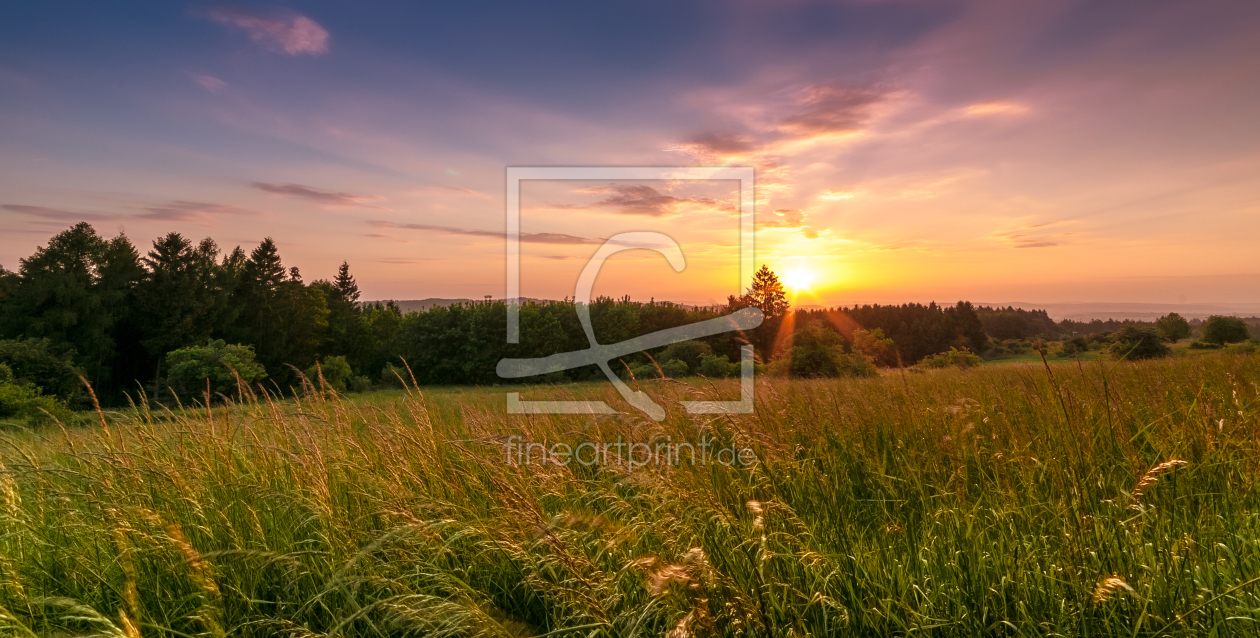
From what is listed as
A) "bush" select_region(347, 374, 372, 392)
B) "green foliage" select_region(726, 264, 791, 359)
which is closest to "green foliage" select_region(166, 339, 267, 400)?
"bush" select_region(347, 374, 372, 392)

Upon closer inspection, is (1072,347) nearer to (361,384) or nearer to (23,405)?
(23,405)

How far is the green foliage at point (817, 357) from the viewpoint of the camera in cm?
1645

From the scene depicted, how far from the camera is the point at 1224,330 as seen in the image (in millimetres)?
23234

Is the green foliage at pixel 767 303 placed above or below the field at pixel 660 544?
above

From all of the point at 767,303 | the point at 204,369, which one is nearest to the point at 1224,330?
the point at 767,303

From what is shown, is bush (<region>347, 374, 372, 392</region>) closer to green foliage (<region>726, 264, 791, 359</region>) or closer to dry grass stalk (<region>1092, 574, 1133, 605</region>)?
green foliage (<region>726, 264, 791, 359</region>)

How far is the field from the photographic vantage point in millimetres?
2082

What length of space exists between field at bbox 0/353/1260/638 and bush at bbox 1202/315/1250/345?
89.6ft

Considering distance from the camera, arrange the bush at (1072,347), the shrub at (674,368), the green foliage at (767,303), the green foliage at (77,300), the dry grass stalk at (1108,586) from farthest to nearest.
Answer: the green foliage at (77,300)
the green foliage at (767,303)
the shrub at (674,368)
the bush at (1072,347)
the dry grass stalk at (1108,586)

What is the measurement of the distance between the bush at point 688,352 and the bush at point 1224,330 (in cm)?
2174

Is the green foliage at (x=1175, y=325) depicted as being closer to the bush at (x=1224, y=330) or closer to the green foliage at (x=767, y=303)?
the bush at (x=1224, y=330)

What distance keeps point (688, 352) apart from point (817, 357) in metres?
4.04

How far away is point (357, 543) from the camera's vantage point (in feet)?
9.84

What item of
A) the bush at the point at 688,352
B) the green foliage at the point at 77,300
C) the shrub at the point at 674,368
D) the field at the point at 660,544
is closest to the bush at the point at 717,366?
the bush at the point at 688,352
